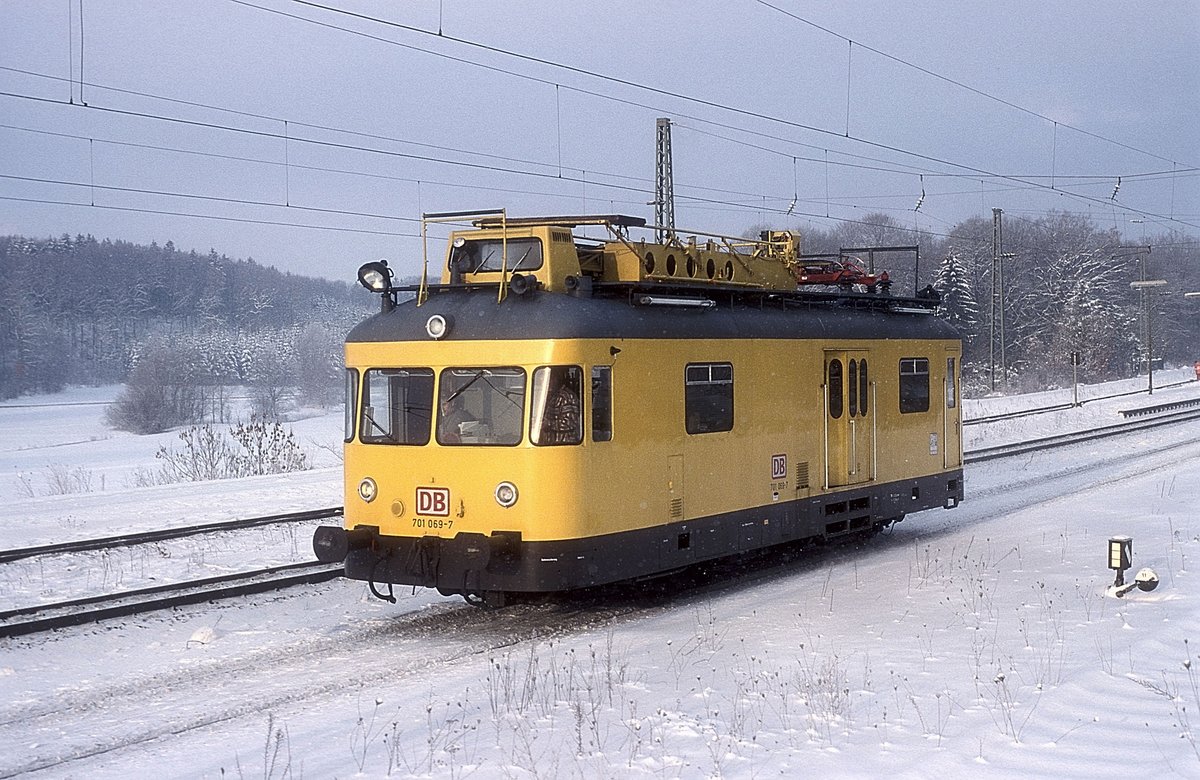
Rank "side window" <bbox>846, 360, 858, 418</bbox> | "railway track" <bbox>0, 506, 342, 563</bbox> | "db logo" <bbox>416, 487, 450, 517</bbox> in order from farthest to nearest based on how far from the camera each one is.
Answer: "side window" <bbox>846, 360, 858, 418</bbox> → "railway track" <bbox>0, 506, 342, 563</bbox> → "db logo" <bbox>416, 487, 450, 517</bbox>

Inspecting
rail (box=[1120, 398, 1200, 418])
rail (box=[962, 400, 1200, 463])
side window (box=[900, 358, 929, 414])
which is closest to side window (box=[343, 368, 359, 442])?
side window (box=[900, 358, 929, 414])

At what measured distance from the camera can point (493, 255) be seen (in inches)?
468

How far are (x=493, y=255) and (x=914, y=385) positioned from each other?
6952mm

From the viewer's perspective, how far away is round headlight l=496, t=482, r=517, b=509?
10.6 m

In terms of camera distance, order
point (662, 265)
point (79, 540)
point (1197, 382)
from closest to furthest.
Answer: point (662, 265) → point (79, 540) → point (1197, 382)

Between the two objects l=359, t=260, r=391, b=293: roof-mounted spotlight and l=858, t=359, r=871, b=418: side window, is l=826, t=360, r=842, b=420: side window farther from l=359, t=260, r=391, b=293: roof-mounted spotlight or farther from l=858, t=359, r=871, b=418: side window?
l=359, t=260, r=391, b=293: roof-mounted spotlight

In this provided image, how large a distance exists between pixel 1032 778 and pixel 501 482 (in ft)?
17.8

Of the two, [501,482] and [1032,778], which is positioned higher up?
[501,482]

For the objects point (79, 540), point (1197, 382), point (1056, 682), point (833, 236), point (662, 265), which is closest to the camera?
point (1056, 682)

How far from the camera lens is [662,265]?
491 inches

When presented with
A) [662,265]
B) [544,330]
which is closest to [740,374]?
[662,265]

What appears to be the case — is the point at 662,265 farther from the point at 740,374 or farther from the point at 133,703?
the point at 133,703

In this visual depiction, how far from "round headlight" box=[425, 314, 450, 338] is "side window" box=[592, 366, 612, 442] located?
1427mm

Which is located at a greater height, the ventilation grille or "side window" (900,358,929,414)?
"side window" (900,358,929,414)
